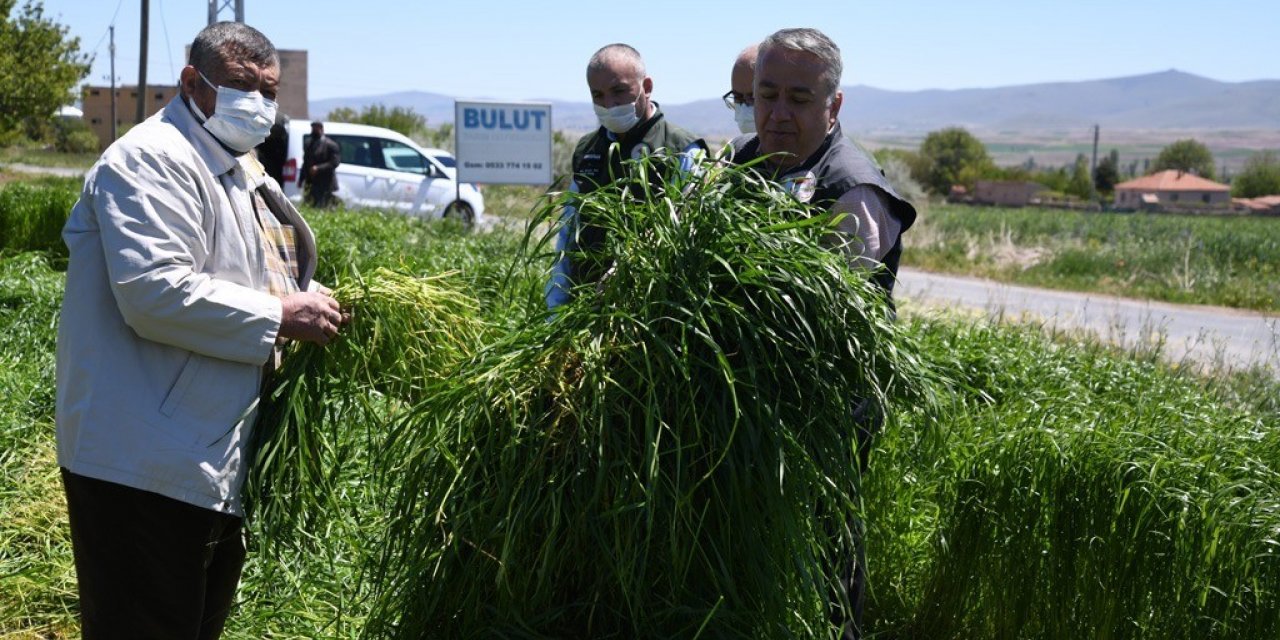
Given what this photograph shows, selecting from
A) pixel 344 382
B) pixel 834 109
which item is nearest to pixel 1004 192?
pixel 834 109

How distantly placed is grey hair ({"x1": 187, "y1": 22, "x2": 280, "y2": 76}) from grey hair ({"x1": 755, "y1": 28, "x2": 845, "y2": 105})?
1151mm

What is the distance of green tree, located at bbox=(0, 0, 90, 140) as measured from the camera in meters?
26.4

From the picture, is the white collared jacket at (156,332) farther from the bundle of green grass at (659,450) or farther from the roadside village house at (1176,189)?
the roadside village house at (1176,189)

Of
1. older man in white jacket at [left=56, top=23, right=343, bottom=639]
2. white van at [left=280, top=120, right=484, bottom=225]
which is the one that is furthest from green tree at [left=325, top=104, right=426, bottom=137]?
older man in white jacket at [left=56, top=23, right=343, bottom=639]

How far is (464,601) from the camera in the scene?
2301mm

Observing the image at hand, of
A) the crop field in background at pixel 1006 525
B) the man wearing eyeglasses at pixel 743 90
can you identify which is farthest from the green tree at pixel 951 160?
the crop field in background at pixel 1006 525

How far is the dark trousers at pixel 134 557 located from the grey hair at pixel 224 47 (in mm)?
934

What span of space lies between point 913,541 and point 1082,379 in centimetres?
178

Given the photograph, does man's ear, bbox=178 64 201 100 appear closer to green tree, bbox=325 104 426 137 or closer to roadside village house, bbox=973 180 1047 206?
green tree, bbox=325 104 426 137

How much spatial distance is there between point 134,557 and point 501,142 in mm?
11436

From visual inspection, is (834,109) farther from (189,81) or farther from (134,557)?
(134,557)

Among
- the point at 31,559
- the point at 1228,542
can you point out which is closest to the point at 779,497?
the point at 1228,542

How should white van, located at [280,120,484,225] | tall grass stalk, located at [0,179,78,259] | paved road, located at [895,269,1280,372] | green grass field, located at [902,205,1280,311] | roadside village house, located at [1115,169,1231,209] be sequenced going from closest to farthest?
1. tall grass stalk, located at [0,179,78,259]
2. paved road, located at [895,269,1280,372]
3. white van, located at [280,120,484,225]
4. green grass field, located at [902,205,1280,311]
5. roadside village house, located at [1115,169,1231,209]

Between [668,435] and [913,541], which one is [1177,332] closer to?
[913,541]
